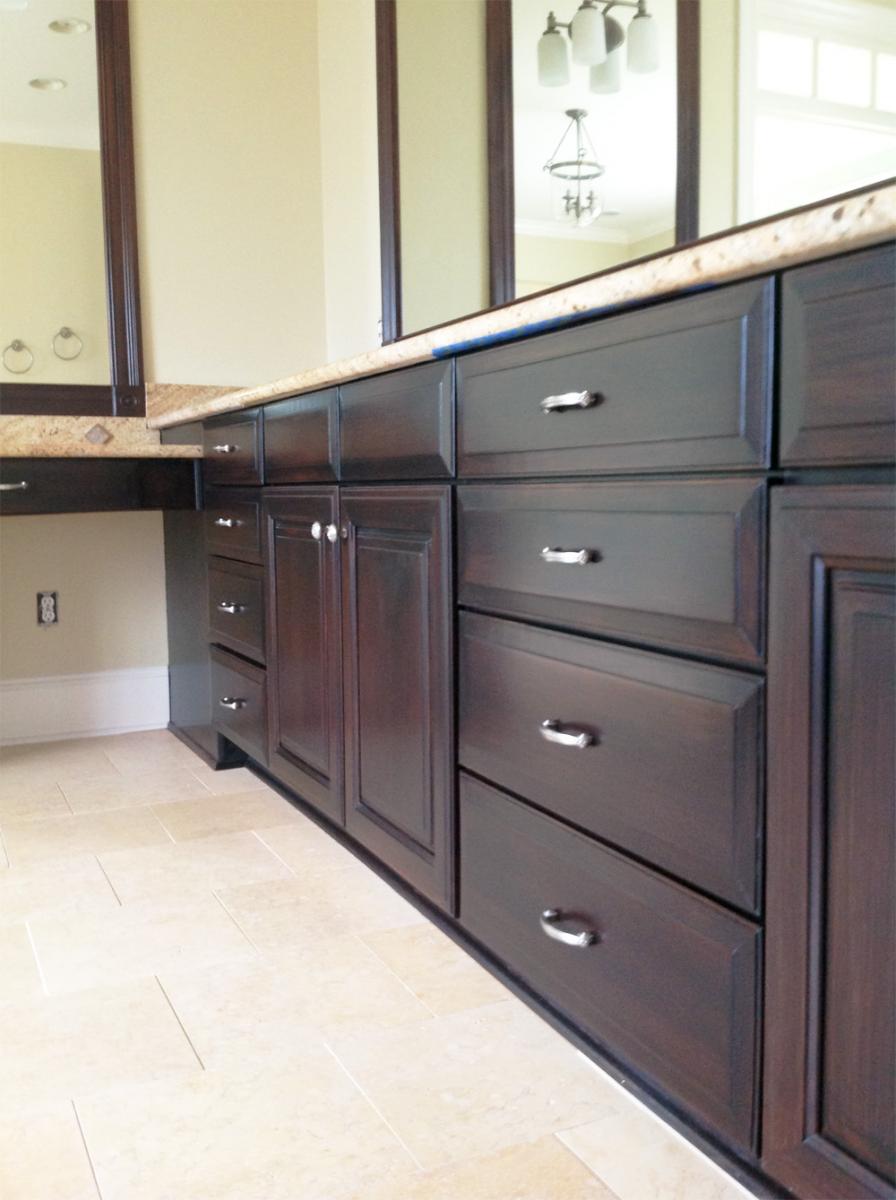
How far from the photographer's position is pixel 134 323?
122 inches

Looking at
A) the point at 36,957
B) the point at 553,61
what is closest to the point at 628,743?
the point at 36,957

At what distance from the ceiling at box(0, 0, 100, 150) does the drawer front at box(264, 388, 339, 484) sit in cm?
134

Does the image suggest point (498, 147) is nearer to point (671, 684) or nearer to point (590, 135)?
point (590, 135)

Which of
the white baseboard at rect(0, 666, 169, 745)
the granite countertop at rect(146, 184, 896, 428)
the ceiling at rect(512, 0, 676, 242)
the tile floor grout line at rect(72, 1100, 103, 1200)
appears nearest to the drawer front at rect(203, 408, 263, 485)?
the granite countertop at rect(146, 184, 896, 428)

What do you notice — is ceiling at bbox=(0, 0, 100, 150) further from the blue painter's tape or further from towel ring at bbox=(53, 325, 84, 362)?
the blue painter's tape

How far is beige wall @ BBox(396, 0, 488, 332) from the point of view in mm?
2590

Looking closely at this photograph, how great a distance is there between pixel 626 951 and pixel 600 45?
5.70ft

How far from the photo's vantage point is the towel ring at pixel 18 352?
117 inches

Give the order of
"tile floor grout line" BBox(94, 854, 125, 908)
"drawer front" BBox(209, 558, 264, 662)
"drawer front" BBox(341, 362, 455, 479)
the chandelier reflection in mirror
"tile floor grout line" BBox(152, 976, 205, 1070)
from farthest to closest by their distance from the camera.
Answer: "drawer front" BBox(209, 558, 264, 662) < the chandelier reflection in mirror < "tile floor grout line" BBox(94, 854, 125, 908) < "drawer front" BBox(341, 362, 455, 479) < "tile floor grout line" BBox(152, 976, 205, 1070)

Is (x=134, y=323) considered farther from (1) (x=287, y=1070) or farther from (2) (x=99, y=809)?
(1) (x=287, y=1070)

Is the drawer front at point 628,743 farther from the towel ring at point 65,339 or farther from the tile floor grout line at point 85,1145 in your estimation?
the towel ring at point 65,339

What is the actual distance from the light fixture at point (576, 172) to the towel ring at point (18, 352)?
1528mm

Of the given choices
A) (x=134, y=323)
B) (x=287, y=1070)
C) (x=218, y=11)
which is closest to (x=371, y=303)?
(x=134, y=323)

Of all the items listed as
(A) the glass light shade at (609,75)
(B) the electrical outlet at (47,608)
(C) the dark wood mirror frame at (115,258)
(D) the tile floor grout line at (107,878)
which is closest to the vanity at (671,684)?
(D) the tile floor grout line at (107,878)
